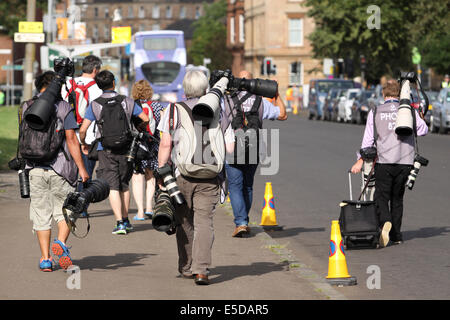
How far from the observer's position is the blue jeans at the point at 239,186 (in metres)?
11.7

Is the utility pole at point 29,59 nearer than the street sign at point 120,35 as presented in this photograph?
Yes

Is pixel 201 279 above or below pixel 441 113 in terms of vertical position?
above

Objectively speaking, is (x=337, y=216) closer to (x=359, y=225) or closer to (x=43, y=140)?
(x=359, y=225)

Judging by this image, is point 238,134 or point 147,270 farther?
point 238,134

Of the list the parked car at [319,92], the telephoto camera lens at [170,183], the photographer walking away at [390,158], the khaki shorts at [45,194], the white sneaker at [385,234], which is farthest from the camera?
the parked car at [319,92]

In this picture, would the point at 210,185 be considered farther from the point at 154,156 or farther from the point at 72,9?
the point at 72,9

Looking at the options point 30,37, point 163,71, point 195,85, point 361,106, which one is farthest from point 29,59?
point 195,85

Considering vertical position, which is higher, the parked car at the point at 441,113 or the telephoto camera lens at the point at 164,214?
the telephoto camera lens at the point at 164,214

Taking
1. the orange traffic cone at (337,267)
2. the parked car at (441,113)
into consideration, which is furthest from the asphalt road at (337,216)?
the parked car at (441,113)

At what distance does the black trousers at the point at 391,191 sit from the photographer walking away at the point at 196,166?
302 cm

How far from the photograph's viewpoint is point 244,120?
462 inches

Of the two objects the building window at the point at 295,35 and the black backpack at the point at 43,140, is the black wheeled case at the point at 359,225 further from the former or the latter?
the building window at the point at 295,35

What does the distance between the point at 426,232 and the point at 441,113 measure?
24.3 m

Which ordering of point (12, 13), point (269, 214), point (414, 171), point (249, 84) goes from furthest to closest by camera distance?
point (12, 13)
point (269, 214)
point (414, 171)
point (249, 84)
